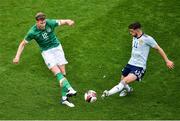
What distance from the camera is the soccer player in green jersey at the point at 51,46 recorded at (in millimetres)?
14461

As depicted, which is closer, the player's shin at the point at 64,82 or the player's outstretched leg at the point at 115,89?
the player's shin at the point at 64,82

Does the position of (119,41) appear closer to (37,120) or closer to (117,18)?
(117,18)

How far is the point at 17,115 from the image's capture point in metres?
14.2

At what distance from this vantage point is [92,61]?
18.1 metres

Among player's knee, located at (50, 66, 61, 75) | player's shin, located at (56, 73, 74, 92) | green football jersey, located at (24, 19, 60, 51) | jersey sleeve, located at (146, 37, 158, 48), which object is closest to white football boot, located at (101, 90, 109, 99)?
player's shin, located at (56, 73, 74, 92)

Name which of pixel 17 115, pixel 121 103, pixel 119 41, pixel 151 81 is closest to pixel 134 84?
pixel 151 81

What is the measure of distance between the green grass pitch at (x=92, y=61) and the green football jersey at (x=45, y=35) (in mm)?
1757

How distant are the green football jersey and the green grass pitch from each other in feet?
5.76

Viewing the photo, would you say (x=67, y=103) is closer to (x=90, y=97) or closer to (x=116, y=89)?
(x=90, y=97)

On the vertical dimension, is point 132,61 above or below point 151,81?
above

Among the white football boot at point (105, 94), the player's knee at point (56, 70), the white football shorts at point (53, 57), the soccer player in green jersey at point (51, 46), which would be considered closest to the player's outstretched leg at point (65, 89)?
the soccer player in green jersey at point (51, 46)

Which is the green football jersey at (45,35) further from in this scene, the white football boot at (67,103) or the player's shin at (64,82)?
the white football boot at (67,103)

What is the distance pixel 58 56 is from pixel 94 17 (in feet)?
20.4

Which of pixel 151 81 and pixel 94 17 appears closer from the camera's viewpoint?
pixel 151 81
